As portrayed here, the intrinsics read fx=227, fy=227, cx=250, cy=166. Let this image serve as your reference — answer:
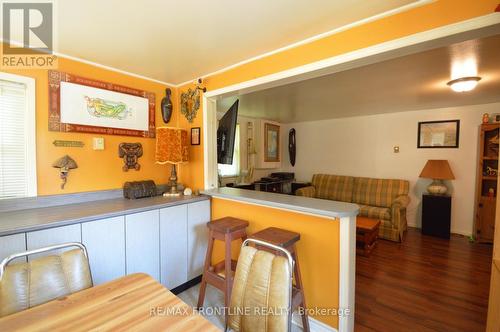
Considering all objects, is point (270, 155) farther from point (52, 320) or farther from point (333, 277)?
point (52, 320)

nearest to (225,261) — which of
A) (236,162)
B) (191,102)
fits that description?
(191,102)

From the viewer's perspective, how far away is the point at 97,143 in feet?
7.20

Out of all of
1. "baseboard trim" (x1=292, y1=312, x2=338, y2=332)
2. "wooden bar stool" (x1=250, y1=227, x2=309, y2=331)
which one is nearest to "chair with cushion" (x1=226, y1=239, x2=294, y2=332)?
"wooden bar stool" (x1=250, y1=227, x2=309, y2=331)

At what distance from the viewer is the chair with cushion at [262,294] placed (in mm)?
925

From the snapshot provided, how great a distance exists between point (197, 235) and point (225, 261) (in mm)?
678

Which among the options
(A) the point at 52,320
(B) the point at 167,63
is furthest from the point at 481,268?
(B) the point at 167,63

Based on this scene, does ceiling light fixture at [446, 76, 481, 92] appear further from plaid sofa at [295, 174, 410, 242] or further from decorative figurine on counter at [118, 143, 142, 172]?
decorative figurine on counter at [118, 143, 142, 172]

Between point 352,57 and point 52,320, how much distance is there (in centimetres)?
198

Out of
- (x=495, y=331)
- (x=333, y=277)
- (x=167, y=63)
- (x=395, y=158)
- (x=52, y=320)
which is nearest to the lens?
(x=52, y=320)

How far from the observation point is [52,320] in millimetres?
833

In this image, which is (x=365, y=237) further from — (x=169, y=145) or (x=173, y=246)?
(x=169, y=145)

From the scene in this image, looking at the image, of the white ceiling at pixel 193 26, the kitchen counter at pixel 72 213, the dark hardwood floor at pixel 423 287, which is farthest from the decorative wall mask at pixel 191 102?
the dark hardwood floor at pixel 423 287

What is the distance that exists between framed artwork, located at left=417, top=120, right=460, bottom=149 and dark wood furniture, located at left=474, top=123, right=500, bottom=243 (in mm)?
342

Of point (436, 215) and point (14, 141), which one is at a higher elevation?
point (14, 141)
